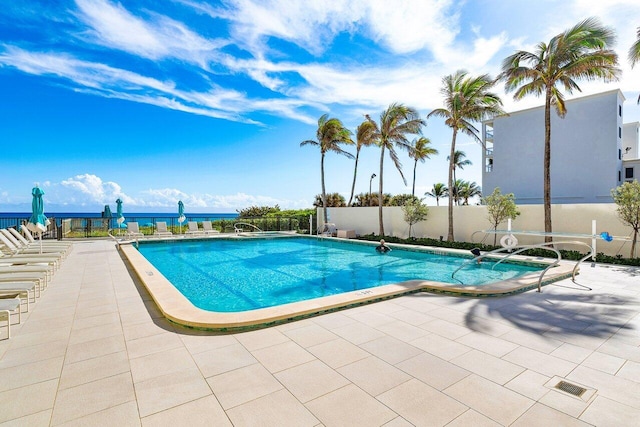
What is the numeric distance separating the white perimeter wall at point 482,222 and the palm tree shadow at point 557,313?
6.26 meters

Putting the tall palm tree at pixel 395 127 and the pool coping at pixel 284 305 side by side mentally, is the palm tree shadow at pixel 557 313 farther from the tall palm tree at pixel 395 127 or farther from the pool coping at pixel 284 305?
the tall palm tree at pixel 395 127

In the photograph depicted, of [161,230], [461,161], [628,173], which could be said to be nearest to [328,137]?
[161,230]

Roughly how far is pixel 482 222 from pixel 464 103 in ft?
16.3

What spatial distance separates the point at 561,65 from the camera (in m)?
10.2

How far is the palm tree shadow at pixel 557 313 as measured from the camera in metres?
3.78

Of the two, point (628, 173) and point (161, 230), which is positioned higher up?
point (628, 173)

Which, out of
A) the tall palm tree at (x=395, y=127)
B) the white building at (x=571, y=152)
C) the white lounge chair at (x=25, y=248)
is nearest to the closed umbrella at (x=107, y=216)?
the white lounge chair at (x=25, y=248)

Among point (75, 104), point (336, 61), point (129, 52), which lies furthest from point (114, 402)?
point (75, 104)

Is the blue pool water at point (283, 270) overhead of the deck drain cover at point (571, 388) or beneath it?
beneath

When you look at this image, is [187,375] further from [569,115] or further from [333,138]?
[569,115]

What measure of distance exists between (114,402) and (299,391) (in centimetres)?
134

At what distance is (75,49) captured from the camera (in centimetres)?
994

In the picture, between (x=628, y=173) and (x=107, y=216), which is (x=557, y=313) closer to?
(x=107, y=216)

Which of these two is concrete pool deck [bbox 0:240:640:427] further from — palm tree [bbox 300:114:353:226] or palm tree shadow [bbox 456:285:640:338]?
palm tree [bbox 300:114:353:226]
